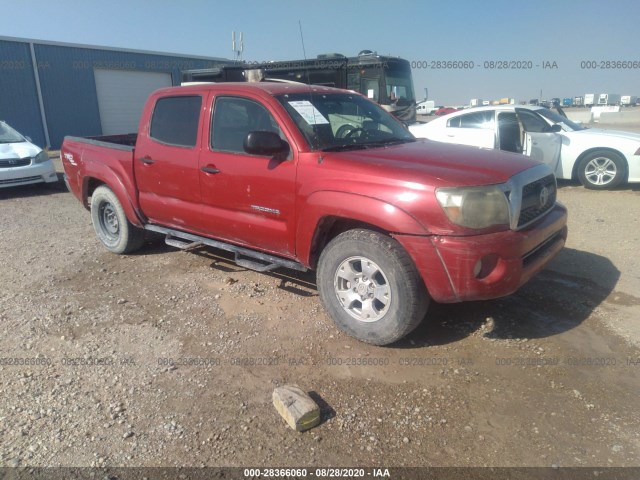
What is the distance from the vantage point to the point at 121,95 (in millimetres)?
20547

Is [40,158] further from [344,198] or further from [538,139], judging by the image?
[538,139]

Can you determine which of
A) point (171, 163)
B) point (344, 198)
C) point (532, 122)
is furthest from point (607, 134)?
point (171, 163)

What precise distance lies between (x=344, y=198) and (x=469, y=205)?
0.84 m

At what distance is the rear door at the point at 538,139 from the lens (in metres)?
8.58

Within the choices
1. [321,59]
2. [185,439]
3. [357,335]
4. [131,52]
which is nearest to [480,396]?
[357,335]

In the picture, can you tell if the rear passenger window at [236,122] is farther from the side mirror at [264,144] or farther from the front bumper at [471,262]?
the front bumper at [471,262]

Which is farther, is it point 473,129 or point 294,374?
point 473,129

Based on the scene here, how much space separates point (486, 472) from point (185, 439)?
5.17 ft

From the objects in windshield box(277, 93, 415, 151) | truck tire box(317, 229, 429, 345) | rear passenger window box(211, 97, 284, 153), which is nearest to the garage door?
rear passenger window box(211, 97, 284, 153)

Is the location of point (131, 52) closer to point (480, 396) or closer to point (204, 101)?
point (204, 101)

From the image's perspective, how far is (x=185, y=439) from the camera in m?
2.58

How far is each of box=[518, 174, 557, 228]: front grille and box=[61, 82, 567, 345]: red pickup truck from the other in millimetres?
17

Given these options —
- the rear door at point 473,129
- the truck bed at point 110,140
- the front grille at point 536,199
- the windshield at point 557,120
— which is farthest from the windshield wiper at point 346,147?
the windshield at point 557,120

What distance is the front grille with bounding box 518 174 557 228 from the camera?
333 cm
